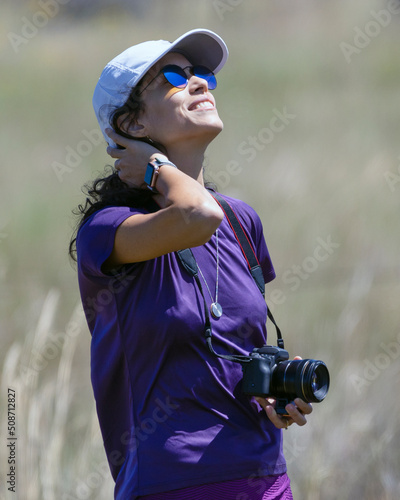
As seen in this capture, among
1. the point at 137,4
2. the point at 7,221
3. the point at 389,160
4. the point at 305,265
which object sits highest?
the point at 137,4

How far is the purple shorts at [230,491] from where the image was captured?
1.79 metres

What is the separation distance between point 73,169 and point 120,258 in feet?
14.2

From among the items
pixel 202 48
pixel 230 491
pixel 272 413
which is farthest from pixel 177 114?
pixel 230 491

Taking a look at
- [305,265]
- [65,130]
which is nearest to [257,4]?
[65,130]

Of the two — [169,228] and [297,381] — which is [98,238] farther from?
[297,381]

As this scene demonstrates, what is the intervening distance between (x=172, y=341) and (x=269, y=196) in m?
4.20

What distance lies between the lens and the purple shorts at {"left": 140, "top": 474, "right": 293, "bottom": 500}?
1.79 metres

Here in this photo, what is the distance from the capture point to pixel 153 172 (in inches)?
79.9

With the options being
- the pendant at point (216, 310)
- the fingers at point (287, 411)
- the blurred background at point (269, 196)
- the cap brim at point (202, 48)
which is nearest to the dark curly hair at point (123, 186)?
the cap brim at point (202, 48)

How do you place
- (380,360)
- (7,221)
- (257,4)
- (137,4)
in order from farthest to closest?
(257,4) < (137,4) < (7,221) < (380,360)

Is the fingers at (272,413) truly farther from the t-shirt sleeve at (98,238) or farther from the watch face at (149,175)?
the watch face at (149,175)

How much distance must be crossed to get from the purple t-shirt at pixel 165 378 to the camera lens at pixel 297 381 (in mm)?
86

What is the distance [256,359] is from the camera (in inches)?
76.1

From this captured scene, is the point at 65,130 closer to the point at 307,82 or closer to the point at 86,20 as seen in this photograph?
the point at 86,20
